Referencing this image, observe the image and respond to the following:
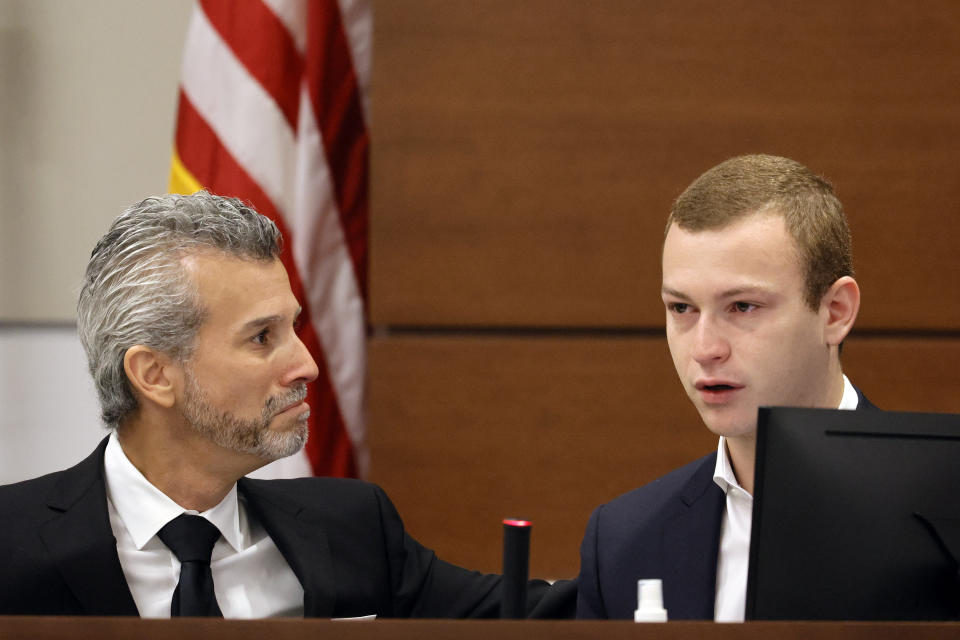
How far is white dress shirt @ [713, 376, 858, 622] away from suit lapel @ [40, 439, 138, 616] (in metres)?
0.93

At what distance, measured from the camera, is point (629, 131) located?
2654 mm

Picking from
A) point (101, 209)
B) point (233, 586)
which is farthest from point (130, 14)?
point (233, 586)

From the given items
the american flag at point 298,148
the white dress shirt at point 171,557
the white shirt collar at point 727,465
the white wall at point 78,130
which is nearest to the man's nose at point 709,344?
the white shirt collar at point 727,465

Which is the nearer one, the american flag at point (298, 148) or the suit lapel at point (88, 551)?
the suit lapel at point (88, 551)

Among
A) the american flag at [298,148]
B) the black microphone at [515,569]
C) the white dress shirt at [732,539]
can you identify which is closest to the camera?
the black microphone at [515,569]

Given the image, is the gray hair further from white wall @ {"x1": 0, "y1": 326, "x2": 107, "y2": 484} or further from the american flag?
white wall @ {"x1": 0, "y1": 326, "x2": 107, "y2": 484}

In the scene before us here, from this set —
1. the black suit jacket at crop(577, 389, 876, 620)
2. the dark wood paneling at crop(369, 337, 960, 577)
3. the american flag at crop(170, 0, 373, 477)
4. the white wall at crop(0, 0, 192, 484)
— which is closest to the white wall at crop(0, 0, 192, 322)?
the white wall at crop(0, 0, 192, 484)

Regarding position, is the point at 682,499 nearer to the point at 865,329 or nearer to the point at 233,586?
the point at 233,586

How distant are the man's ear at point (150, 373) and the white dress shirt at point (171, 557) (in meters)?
0.13

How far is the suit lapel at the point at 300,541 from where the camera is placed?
1.82m

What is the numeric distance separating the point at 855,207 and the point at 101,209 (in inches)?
79.9

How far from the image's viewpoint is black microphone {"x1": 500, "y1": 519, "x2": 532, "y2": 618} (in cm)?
119

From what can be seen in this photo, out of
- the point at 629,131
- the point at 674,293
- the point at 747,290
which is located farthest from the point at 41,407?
the point at 747,290

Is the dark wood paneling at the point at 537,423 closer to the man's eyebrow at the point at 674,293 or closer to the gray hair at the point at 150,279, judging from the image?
the gray hair at the point at 150,279
